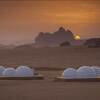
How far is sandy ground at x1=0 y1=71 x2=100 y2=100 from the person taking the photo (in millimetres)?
6766

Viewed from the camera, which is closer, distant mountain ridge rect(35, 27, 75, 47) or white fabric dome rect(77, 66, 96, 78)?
white fabric dome rect(77, 66, 96, 78)

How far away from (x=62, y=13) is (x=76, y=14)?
1.25 feet

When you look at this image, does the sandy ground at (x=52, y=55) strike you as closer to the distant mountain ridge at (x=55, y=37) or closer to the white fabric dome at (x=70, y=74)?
the distant mountain ridge at (x=55, y=37)

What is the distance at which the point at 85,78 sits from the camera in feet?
27.3

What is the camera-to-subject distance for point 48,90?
7242 millimetres

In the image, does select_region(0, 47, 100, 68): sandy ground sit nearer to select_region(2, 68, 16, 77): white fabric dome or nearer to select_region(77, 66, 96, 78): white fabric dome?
select_region(2, 68, 16, 77): white fabric dome

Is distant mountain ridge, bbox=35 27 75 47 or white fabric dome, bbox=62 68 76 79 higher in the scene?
distant mountain ridge, bbox=35 27 75 47

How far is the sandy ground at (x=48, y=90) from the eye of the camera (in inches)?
266

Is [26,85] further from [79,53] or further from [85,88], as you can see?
[79,53]

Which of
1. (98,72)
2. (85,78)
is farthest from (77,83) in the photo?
(98,72)

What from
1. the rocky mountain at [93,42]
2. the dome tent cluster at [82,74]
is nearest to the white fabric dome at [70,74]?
the dome tent cluster at [82,74]

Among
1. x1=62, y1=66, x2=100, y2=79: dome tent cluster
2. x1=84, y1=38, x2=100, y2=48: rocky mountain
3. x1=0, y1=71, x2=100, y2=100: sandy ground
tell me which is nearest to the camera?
x1=0, y1=71, x2=100, y2=100: sandy ground

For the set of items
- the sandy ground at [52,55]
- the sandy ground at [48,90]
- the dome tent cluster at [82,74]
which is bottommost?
the sandy ground at [48,90]

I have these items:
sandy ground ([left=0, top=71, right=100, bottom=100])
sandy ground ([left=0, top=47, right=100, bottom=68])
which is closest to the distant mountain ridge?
sandy ground ([left=0, top=47, right=100, bottom=68])
